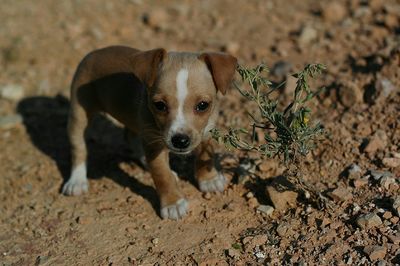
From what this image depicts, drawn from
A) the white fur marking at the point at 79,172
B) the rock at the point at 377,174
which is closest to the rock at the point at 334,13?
the rock at the point at 377,174

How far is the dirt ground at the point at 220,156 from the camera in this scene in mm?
5723

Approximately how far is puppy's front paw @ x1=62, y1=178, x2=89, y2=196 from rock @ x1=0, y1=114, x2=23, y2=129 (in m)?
1.79

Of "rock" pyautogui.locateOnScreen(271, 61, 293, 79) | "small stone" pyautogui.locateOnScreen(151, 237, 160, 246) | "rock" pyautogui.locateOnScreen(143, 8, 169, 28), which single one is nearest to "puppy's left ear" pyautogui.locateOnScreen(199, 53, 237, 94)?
"small stone" pyautogui.locateOnScreen(151, 237, 160, 246)

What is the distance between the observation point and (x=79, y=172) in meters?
7.16

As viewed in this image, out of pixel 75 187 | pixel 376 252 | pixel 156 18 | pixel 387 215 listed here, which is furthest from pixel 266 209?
pixel 156 18

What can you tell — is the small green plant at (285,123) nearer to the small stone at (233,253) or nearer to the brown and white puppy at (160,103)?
the brown and white puppy at (160,103)

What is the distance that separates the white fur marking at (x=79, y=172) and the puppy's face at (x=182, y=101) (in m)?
1.62

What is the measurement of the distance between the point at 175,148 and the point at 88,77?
174 cm

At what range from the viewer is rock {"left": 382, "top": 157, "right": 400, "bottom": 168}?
20.4ft

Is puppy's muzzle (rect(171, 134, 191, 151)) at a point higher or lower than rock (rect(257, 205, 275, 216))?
higher

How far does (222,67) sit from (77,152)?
91.3 inches

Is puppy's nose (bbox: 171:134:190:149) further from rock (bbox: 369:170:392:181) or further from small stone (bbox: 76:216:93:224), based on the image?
rock (bbox: 369:170:392:181)

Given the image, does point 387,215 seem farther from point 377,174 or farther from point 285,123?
point 285,123

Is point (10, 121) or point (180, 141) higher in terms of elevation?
point (180, 141)
